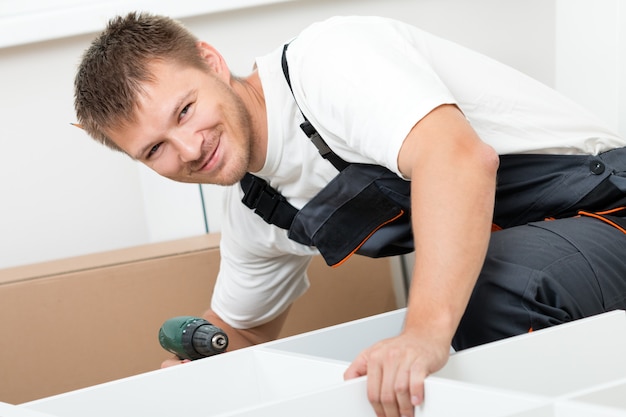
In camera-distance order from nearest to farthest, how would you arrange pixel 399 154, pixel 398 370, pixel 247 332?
1. pixel 398 370
2. pixel 399 154
3. pixel 247 332

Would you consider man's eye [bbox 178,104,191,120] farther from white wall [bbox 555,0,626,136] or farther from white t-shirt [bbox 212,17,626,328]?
white wall [bbox 555,0,626,136]

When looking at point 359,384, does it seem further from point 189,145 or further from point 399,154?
point 189,145

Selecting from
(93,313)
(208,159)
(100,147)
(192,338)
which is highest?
(208,159)

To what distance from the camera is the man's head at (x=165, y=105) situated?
123 centimetres

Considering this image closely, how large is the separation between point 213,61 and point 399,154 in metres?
0.47

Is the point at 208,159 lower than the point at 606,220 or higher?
higher

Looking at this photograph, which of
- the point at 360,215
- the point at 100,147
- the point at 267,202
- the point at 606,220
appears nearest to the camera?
the point at 606,220

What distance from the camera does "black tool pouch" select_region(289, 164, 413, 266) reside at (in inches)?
47.3

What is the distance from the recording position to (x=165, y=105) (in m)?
1.22

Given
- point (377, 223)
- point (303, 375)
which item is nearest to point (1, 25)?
point (377, 223)

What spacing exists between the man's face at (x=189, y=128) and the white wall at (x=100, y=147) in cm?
69

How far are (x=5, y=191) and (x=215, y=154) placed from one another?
3.15 feet

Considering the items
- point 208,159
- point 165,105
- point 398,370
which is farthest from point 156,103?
point 398,370

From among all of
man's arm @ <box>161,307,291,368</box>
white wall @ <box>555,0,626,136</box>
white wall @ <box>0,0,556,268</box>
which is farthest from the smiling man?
white wall @ <box>0,0,556,268</box>
